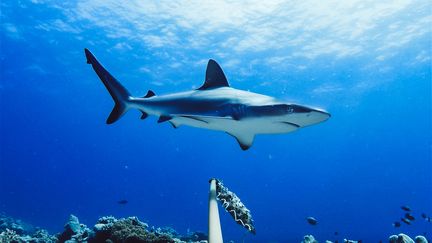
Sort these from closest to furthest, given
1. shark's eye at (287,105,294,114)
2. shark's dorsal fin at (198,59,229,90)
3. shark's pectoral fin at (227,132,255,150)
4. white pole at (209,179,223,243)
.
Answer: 1. white pole at (209,179,223,243)
2. shark's eye at (287,105,294,114)
3. shark's pectoral fin at (227,132,255,150)
4. shark's dorsal fin at (198,59,229,90)

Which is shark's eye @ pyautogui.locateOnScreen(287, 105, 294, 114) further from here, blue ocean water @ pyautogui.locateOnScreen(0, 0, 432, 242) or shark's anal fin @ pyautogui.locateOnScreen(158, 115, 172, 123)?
shark's anal fin @ pyautogui.locateOnScreen(158, 115, 172, 123)

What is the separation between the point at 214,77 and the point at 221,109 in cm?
113

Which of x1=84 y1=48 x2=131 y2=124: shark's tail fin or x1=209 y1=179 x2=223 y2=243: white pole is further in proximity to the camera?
x1=84 y1=48 x2=131 y2=124: shark's tail fin

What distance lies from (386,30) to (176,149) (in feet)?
309

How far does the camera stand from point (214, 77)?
6.12 metres

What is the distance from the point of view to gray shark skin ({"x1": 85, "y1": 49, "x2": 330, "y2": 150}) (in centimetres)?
455

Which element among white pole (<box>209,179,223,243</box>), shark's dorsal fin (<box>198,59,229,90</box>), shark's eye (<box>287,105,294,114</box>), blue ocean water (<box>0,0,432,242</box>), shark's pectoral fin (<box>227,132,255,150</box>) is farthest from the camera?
blue ocean water (<box>0,0,432,242</box>)

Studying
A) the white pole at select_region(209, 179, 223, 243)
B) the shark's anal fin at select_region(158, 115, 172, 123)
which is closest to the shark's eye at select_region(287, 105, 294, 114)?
the shark's anal fin at select_region(158, 115, 172, 123)

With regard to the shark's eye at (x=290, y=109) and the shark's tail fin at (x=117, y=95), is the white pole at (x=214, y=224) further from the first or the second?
the shark's tail fin at (x=117, y=95)

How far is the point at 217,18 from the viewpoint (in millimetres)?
25703

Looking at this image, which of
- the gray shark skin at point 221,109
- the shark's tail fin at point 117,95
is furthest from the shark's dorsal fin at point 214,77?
the shark's tail fin at point 117,95

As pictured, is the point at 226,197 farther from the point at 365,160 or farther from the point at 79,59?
the point at 365,160

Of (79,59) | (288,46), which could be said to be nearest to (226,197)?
(288,46)

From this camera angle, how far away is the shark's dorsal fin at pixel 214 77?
608 centimetres
